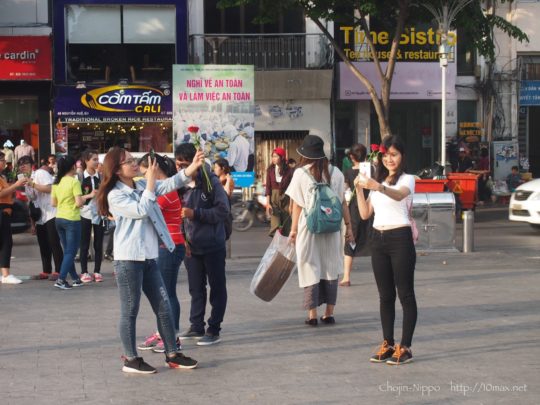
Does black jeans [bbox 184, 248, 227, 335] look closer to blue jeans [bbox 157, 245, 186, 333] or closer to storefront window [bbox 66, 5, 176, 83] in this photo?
blue jeans [bbox 157, 245, 186, 333]

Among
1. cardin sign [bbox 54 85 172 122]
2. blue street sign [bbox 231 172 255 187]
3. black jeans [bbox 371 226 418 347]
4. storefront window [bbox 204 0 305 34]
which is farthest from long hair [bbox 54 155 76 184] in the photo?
storefront window [bbox 204 0 305 34]

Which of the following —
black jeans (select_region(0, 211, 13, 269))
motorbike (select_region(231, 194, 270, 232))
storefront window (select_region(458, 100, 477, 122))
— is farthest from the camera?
storefront window (select_region(458, 100, 477, 122))

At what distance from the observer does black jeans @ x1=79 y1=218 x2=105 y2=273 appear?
14.0 m

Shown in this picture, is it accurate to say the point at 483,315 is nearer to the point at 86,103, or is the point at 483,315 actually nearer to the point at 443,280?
the point at 443,280

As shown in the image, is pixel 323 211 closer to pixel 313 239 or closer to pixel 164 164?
pixel 313 239

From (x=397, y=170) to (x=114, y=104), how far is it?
21.5 meters

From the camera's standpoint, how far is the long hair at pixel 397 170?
8.24 meters

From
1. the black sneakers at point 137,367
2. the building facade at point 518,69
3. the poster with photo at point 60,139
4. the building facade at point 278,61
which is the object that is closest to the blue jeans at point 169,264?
the black sneakers at point 137,367

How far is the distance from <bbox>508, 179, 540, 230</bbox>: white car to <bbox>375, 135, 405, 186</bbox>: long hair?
11621 millimetres

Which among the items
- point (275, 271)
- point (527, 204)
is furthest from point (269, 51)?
point (275, 271)

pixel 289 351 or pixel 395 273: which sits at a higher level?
pixel 395 273

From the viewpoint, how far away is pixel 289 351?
8.76 meters

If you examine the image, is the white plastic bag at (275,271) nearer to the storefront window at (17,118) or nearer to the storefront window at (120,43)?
the storefront window at (120,43)

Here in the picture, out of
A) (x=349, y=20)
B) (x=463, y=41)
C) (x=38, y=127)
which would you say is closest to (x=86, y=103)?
(x=38, y=127)
